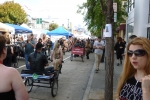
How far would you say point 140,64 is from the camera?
1961 mm

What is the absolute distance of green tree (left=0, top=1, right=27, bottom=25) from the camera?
1446 inches

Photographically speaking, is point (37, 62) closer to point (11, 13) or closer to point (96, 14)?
point (96, 14)

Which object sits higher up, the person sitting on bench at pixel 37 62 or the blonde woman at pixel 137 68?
the blonde woman at pixel 137 68

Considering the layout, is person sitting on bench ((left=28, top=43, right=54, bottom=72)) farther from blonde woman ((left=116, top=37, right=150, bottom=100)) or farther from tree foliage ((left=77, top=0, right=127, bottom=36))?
tree foliage ((left=77, top=0, right=127, bottom=36))

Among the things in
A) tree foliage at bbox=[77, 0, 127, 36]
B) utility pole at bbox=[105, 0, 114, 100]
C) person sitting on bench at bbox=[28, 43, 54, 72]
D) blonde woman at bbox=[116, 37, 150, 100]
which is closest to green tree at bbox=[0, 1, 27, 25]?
tree foliage at bbox=[77, 0, 127, 36]

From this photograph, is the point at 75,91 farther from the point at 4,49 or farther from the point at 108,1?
the point at 4,49

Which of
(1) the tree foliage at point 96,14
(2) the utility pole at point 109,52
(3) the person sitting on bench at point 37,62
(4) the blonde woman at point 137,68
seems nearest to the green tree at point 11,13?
(1) the tree foliage at point 96,14

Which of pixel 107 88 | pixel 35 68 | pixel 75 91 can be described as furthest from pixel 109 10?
pixel 75 91

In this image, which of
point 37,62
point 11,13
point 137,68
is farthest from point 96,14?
point 11,13

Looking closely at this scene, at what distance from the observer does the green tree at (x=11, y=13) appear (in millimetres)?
36719

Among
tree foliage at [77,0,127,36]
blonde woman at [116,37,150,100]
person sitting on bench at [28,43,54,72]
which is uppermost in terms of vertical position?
tree foliage at [77,0,127,36]

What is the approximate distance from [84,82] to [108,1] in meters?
4.36

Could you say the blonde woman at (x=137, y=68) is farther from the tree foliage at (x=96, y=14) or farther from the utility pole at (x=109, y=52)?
the tree foliage at (x=96, y=14)

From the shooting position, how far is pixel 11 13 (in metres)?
36.9
